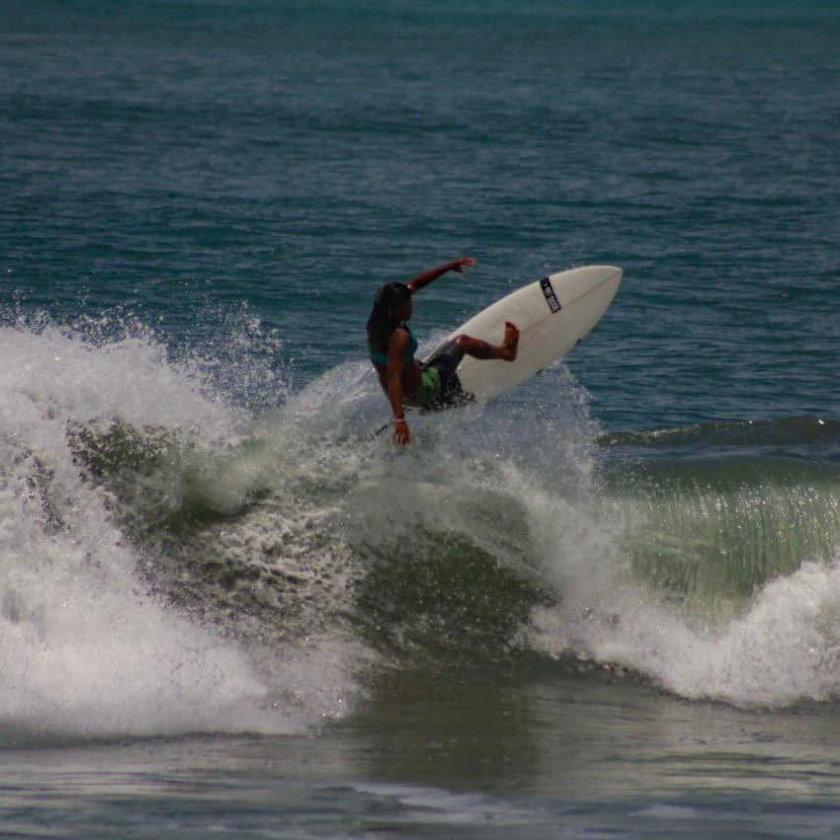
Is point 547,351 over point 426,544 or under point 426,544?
over

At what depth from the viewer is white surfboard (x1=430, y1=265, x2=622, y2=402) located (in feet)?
36.7

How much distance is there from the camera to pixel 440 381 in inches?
400

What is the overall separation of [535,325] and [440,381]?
145 cm

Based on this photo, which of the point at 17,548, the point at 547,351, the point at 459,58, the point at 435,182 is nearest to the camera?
the point at 17,548

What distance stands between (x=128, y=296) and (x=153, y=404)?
8.38 m

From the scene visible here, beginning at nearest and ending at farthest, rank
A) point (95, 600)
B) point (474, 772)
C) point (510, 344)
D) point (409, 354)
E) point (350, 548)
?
point (474, 772) → point (95, 600) → point (409, 354) → point (350, 548) → point (510, 344)

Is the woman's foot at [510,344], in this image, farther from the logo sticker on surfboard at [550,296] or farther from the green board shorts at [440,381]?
the logo sticker on surfboard at [550,296]

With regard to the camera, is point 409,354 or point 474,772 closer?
point 474,772

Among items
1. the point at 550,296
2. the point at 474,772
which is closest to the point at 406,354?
the point at 550,296

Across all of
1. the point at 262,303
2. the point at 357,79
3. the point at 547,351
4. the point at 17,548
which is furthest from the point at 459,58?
the point at 17,548

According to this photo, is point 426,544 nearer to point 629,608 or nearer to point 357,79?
point 629,608

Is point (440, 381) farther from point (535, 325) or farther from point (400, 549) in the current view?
point (535, 325)

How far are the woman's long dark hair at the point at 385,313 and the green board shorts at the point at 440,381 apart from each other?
0.56 metres

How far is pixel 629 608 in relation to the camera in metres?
9.62
